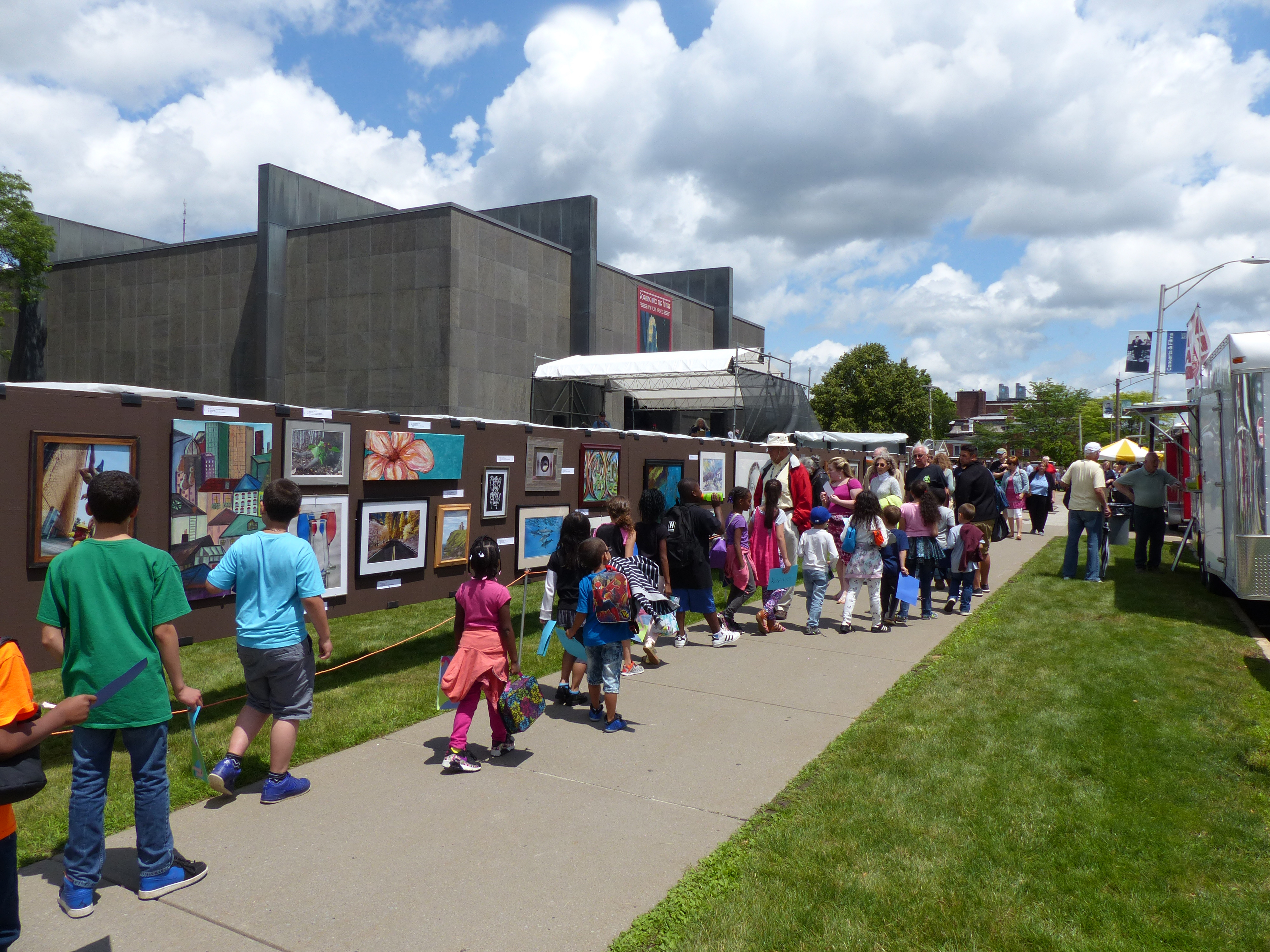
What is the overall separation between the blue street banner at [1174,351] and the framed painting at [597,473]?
86.1ft

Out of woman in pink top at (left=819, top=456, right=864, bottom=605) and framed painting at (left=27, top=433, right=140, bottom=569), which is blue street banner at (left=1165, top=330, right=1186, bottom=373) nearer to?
woman in pink top at (left=819, top=456, right=864, bottom=605)

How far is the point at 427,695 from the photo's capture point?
6789mm

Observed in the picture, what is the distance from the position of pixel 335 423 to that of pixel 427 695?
2.34 metres

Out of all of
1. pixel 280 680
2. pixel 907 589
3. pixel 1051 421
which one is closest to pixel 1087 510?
pixel 907 589

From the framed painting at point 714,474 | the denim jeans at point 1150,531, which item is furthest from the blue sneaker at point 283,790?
the denim jeans at point 1150,531

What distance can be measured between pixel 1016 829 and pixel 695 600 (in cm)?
434

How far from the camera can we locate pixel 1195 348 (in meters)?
12.2

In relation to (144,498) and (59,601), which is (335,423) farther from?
(59,601)

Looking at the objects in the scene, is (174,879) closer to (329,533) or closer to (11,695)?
(11,695)

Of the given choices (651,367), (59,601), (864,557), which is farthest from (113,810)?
(651,367)

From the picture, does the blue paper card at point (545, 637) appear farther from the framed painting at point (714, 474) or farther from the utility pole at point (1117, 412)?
the utility pole at point (1117, 412)

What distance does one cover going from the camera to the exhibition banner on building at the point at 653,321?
30.7 m

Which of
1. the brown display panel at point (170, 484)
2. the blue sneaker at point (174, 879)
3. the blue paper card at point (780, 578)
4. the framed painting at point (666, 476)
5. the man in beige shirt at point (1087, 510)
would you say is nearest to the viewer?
the blue sneaker at point (174, 879)

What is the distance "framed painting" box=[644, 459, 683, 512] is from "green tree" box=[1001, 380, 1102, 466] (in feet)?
221
